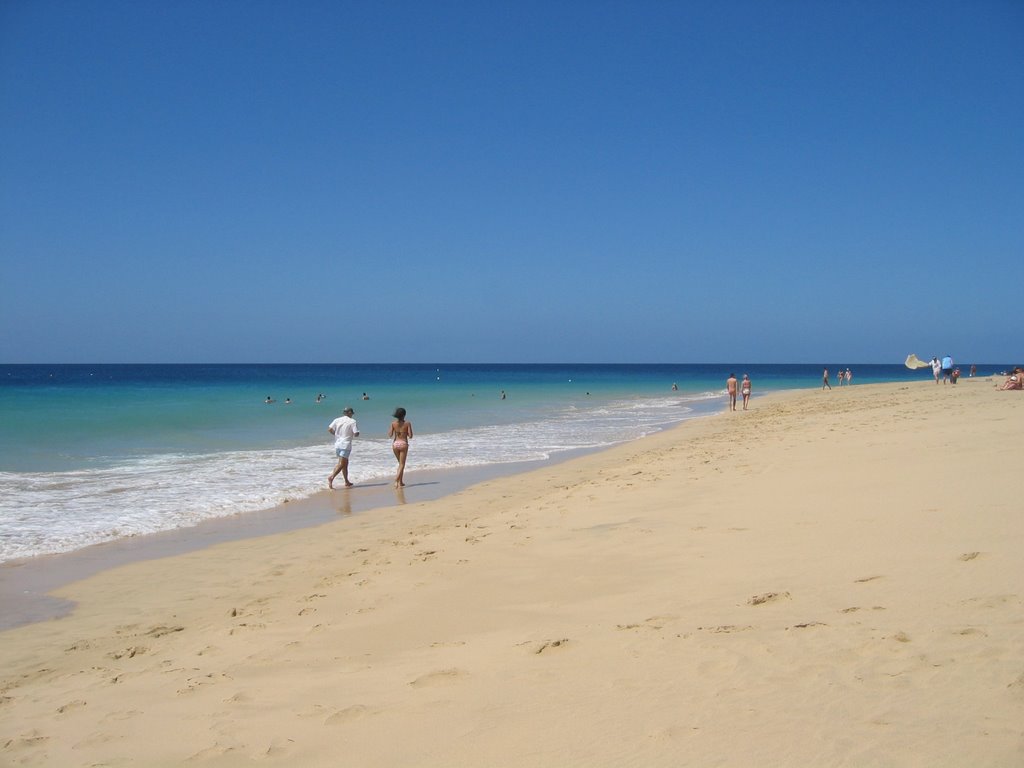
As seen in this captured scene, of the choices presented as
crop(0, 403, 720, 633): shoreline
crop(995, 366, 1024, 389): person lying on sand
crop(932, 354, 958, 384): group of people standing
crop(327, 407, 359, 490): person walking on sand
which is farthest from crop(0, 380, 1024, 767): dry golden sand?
crop(932, 354, 958, 384): group of people standing

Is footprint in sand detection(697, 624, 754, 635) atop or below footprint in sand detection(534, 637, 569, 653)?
atop

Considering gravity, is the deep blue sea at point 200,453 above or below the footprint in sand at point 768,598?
below

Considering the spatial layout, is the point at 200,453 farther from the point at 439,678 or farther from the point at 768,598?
the point at 768,598

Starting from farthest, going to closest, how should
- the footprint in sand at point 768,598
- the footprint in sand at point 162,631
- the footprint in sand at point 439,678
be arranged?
the footprint in sand at point 162,631
the footprint in sand at point 768,598
the footprint in sand at point 439,678

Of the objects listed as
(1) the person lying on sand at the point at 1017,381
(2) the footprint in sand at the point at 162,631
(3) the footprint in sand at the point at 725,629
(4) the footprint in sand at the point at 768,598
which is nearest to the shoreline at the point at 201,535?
(2) the footprint in sand at the point at 162,631

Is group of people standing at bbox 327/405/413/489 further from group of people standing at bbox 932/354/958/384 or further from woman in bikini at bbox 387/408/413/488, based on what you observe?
group of people standing at bbox 932/354/958/384

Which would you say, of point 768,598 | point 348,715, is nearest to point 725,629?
point 768,598

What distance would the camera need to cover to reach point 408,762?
3070 mm

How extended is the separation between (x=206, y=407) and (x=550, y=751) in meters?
39.2

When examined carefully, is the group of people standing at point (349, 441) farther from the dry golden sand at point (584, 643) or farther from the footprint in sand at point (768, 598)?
the footprint in sand at point (768, 598)

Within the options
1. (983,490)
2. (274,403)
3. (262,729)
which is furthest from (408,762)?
(274,403)

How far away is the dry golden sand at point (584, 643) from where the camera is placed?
10.0 feet

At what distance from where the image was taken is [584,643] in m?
4.25

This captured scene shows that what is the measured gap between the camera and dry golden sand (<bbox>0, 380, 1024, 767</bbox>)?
3049mm
